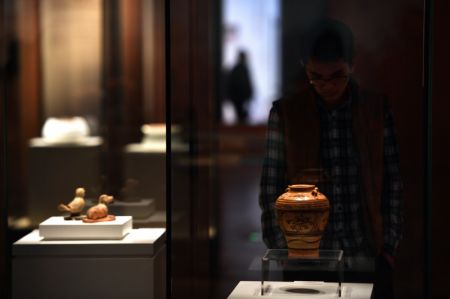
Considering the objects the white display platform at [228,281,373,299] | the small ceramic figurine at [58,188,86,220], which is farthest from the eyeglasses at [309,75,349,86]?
the small ceramic figurine at [58,188,86,220]

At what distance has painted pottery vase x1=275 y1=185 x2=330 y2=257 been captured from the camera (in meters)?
3.11

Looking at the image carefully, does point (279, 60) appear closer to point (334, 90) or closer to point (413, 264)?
point (334, 90)

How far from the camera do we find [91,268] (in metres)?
3.41

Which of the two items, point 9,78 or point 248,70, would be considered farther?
point 9,78

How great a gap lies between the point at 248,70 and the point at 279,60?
0.12 m

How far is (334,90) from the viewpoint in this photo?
313 cm

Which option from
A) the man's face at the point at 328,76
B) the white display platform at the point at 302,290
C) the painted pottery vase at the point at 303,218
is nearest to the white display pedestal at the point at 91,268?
the white display platform at the point at 302,290

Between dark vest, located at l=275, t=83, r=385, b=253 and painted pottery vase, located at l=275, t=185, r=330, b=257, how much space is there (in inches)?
2.9

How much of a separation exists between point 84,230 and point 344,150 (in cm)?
110

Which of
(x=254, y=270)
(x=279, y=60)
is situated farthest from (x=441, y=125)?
(x=254, y=270)

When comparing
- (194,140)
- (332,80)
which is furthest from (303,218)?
(194,140)

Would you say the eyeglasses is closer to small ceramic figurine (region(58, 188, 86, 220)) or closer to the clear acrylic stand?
the clear acrylic stand

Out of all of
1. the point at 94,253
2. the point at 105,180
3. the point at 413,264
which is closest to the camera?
the point at 413,264

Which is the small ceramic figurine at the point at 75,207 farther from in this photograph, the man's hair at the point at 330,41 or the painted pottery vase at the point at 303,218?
the man's hair at the point at 330,41
